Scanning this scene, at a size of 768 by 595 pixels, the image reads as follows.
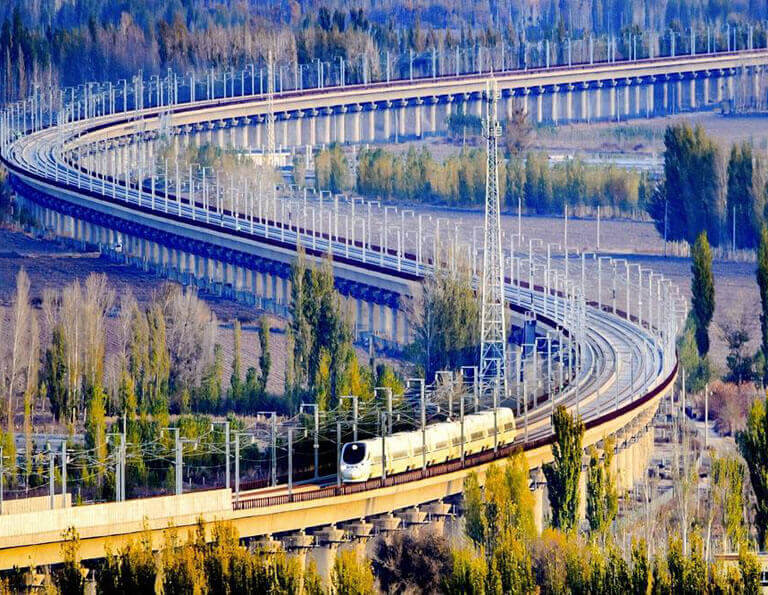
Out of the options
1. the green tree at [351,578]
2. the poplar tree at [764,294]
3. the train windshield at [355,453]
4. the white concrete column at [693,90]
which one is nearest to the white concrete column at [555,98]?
the white concrete column at [693,90]

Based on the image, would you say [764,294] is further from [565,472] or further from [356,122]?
[356,122]

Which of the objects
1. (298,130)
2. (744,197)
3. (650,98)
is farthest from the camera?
(650,98)

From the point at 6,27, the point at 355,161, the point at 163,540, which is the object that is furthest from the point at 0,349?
the point at 6,27

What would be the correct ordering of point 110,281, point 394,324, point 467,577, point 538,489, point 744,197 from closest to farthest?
point 467,577, point 538,489, point 394,324, point 110,281, point 744,197

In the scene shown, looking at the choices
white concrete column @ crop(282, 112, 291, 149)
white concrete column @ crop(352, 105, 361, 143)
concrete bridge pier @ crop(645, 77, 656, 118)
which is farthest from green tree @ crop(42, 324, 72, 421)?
concrete bridge pier @ crop(645, 77, 656, 118)

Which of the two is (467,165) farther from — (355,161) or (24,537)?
(24,537)

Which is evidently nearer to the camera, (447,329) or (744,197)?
(447,329)

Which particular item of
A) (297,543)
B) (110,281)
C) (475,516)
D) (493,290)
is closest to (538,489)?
(475,516)

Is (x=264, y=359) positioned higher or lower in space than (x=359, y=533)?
higher
